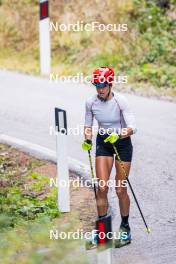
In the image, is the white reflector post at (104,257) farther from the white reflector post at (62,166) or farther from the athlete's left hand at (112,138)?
the white reflector post at (62,166)

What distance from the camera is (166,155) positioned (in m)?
9.82

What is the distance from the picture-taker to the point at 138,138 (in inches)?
420

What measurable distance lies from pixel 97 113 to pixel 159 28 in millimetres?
8264

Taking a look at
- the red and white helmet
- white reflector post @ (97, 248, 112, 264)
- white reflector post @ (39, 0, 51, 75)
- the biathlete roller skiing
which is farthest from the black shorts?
white reflector post @ (39, 0, 51, 75)

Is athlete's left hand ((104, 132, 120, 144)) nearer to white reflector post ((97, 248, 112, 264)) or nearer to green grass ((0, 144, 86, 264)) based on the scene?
green grass ((0, 144, 86, 264))

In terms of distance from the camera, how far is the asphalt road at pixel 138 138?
22.9 ft

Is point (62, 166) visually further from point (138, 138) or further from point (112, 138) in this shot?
point (138, 138)

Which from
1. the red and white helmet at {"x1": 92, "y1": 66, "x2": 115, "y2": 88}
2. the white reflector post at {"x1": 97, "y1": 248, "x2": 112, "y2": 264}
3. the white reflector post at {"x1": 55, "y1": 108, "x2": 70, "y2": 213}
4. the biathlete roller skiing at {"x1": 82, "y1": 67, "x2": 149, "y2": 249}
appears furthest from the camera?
the white reflector post at {"x1": 55, "y1": 108, "x2": 70, "y2": 213}

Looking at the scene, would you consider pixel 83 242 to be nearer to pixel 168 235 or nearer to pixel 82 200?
pixel 168 235

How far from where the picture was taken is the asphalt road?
697cm

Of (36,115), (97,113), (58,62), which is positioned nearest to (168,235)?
(97,113)

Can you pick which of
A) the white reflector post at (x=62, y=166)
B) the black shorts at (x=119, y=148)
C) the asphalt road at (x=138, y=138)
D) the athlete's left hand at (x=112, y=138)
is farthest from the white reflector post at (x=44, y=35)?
the athlete's left hand at (x=112, y=138)

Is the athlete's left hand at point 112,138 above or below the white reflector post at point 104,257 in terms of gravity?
above

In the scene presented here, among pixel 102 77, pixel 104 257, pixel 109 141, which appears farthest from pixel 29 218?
pixel 104 257
